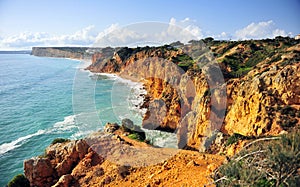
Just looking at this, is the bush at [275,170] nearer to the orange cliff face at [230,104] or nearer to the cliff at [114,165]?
the cliff at [114,165]

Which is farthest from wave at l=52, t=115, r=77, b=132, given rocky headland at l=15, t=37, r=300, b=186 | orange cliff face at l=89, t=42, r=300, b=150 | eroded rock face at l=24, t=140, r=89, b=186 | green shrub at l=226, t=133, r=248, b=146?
green shrub at l=226, t=133, r=248, b=146

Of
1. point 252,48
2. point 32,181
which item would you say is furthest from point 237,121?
point 252,48

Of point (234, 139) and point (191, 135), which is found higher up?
point (234, 139)

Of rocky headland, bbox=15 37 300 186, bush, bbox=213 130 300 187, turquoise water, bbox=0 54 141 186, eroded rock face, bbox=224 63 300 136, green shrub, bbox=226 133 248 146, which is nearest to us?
bush, bbox=213 130 300 187

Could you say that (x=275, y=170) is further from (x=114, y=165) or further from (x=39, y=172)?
(x=39, y=172)

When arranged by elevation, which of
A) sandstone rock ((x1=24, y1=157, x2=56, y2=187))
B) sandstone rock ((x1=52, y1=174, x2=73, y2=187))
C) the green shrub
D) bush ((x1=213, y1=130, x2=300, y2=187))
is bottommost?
sandstone rock ((x1=24, y1=157, x2=56, y2=187))

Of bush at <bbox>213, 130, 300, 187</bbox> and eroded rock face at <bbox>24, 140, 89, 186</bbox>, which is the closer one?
bush at <bbox>213, 130, 300, 187</bbox>

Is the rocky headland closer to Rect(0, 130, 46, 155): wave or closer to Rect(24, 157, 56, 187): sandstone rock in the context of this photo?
Rect(24, 157, 56, 187): sandstone rock

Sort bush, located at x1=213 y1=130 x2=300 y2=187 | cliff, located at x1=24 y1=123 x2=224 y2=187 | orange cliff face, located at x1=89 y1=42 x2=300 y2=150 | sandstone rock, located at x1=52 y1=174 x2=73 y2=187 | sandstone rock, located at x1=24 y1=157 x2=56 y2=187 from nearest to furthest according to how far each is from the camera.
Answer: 1. bush, located at x1=213 y1=130 x2=300 y2=187
2. cliff, located at x1=24 y1=123 x2=224 y2=187
3. sandstone rock, located at x1=52 y1=174 x2=73 y2=187
4. sandstone rock, located at x1=24 y1=157 x2=56 y2=187
5. orange cliff face, located at x1=89 y1=42 x2=300 y2=150

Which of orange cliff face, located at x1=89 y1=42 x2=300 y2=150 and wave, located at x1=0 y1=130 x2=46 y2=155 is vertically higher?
orange cliff face, located at x1=89 y1=42 x2=300 y2=150

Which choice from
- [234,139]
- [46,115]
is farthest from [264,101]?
[46,115]

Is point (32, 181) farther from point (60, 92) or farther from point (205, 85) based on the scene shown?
point (60, 92)
